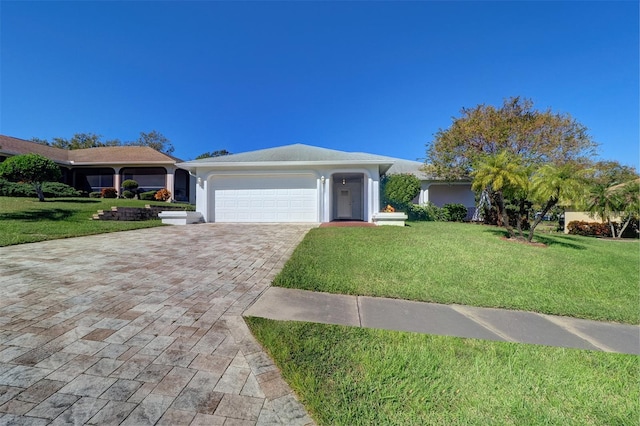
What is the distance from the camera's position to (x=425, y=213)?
17359 mm

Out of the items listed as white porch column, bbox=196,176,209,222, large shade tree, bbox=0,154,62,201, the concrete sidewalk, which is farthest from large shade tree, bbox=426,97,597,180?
large shade tree, bbox=0,154,62,201

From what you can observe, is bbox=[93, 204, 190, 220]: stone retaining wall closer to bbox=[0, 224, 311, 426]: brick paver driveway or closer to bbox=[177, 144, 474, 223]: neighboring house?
bbox=[177, 144, 474, 223]: neighboring house

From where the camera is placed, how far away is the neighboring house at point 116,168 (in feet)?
73.4

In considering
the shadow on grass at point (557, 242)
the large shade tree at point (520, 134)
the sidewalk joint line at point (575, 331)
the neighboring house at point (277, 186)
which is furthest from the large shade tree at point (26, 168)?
the large shade tree at point (520, 134)

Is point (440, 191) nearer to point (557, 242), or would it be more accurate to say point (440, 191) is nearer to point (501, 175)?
point (557, 242)

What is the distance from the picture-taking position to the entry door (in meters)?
17.9

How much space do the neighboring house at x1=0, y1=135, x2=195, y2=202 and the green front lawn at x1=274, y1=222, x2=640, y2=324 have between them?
822 inches

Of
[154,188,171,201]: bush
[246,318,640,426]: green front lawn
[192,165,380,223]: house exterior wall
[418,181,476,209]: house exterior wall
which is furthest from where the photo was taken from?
[154,188,171,201]: bush

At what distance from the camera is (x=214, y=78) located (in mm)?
15703

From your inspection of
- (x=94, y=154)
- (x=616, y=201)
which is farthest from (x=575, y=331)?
(x=94, y=154)

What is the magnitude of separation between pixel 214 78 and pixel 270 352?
17083 millimetres

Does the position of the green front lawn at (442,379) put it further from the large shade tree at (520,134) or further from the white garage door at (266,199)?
the large shade tree at (520,134)

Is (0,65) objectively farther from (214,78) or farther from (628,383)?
(628,383)

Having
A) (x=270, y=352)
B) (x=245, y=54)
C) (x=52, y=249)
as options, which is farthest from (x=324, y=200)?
(x=270, y=352)
